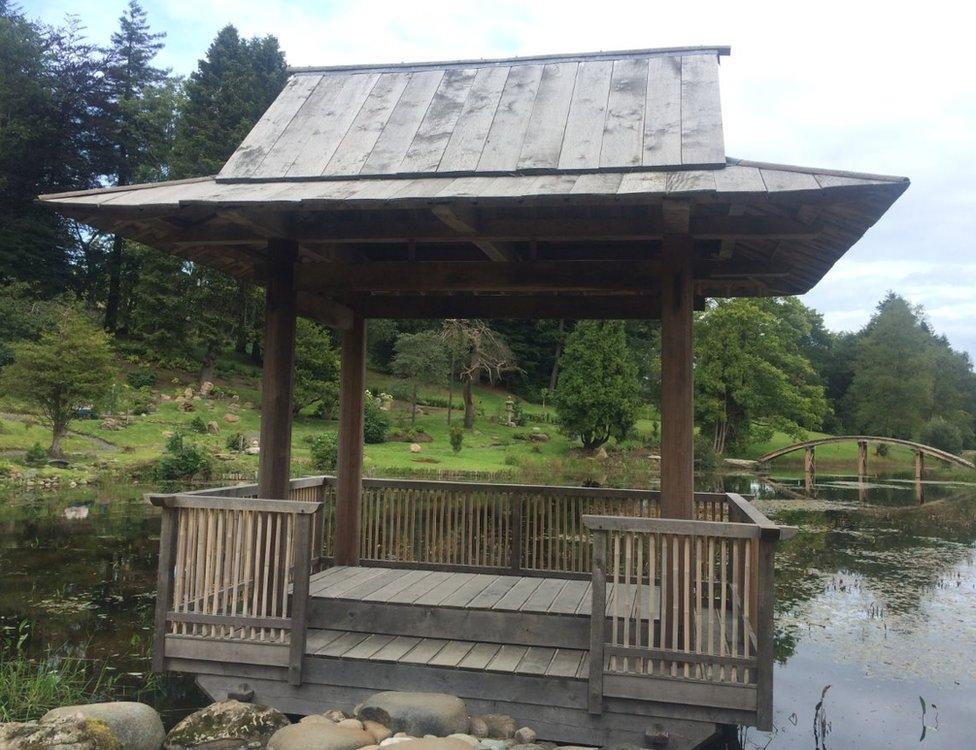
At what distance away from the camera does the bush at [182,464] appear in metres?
19.2

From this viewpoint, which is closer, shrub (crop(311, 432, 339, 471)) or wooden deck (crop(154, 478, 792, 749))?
wooden deck (crop(154, 478, 792, 749))

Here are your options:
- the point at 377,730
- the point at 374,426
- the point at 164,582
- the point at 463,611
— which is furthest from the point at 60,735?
the point at 374,426

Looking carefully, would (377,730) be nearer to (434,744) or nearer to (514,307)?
(434,744)

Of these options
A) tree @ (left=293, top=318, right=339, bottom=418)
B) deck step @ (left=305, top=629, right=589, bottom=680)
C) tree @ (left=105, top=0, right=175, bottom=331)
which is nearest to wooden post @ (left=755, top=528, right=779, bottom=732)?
deck step @ (left=305, top=629, right=589, bottom=680)

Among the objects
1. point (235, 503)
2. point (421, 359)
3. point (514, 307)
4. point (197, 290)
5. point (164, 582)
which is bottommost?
point (164, 582)

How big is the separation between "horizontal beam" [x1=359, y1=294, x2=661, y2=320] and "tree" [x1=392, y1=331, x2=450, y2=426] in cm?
2085

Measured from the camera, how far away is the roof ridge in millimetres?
6668

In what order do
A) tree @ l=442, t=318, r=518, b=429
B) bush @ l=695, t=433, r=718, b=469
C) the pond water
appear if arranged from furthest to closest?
1. tree @ l=442, t=318, r=518, b=429
2. bush @ l=695, t=433, r=718, b=469
3. the pond water

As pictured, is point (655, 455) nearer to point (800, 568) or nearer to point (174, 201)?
point (800, 568)

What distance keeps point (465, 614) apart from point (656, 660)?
1.30 m

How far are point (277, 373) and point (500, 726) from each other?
278 cm

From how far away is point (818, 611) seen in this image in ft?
29.7

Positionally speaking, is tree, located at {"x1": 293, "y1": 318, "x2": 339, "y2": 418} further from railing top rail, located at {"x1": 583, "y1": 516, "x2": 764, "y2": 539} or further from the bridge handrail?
railing top rail, located at {"x1": 583, "y1": 516, "x2": 764, "y2": 539}

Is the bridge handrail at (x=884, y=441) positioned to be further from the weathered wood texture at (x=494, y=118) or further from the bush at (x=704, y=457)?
the weathered wood texture at (x=494, y=118)
